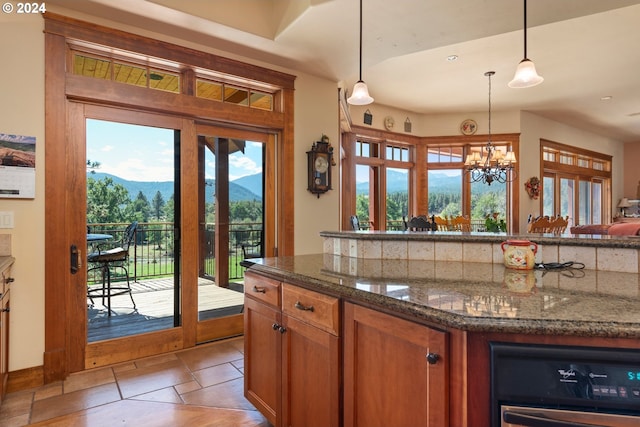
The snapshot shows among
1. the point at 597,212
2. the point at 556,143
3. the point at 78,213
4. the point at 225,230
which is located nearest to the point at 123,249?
the point at 78,213

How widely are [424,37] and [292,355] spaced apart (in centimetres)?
283

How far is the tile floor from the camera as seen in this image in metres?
2.12

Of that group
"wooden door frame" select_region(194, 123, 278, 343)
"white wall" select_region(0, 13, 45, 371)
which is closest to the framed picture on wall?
"white wall" select_region(0, 13, 45, 371)

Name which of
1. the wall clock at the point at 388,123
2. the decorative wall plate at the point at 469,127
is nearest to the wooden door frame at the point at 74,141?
the wall clock at the point at 388,123

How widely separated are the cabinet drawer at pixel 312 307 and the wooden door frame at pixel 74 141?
1.86 m

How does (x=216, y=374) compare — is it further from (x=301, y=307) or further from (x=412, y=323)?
(x=412, y=323)

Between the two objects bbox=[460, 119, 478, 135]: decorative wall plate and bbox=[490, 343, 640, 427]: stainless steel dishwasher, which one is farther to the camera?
bbox=[460, 119, 478, 135]: decorative wall plate

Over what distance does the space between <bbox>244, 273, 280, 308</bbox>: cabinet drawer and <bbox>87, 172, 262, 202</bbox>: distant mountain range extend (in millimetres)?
1574

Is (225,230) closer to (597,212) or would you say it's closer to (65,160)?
(65,160)

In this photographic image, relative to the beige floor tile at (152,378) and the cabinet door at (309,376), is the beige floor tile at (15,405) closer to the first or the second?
the beige floor tile at (152,378)

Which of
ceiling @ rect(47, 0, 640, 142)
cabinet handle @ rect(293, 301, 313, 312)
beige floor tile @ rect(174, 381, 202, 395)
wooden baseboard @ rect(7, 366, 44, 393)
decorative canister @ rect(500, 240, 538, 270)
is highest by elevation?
ceiling @ rect(47, 0, 640, 142)

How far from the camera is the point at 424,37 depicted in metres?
3.09

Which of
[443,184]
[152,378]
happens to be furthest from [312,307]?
[443,184]

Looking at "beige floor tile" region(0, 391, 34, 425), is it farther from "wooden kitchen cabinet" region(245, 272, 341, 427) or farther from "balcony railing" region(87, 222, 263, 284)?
"wooden kitchen cabinet" region(245, 272, 341, 427)
